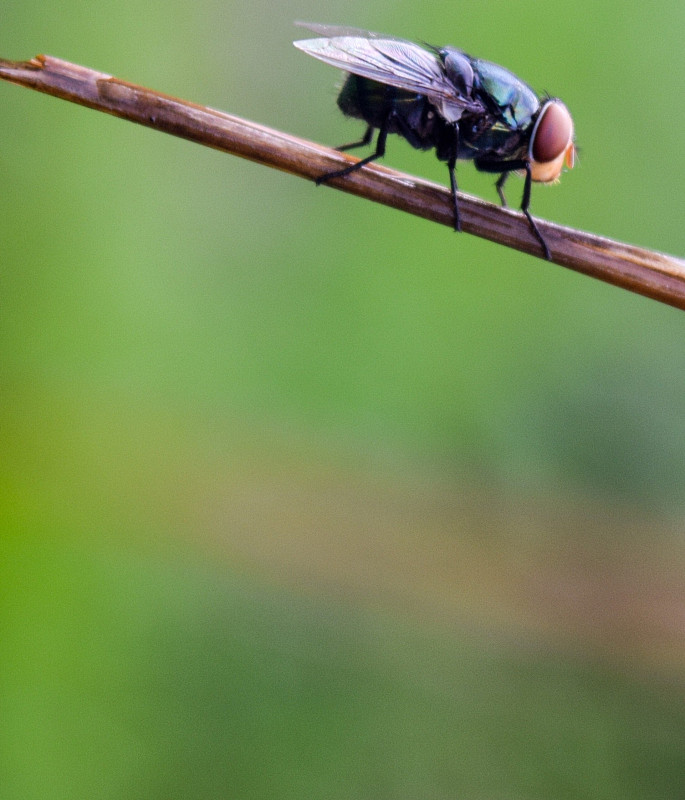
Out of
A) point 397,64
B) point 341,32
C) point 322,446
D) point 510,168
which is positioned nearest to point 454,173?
point 510,168

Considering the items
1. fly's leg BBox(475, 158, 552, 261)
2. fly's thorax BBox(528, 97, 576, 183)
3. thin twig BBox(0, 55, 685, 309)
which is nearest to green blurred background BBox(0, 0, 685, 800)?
fly's leg BBox(475, 158, 552, 261)

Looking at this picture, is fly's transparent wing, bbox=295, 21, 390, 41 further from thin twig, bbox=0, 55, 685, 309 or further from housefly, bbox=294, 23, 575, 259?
thin twig, bbox=0, 55, 685, 309

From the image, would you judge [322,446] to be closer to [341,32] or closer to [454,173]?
[454,173]

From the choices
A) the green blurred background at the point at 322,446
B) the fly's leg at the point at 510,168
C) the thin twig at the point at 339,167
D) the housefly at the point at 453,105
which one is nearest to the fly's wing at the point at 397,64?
the housefly at the point at 453,105

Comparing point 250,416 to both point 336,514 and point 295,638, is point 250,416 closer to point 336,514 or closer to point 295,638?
point 336,514

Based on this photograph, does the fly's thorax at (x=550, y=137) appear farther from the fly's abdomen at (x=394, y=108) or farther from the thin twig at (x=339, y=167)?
the thin twig at (x=339, y=167)

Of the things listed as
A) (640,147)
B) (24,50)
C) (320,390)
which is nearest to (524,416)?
(320,390)
